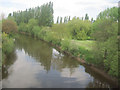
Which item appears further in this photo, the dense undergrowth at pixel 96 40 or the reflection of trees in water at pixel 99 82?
the dense undergrowth at pixel 96 40

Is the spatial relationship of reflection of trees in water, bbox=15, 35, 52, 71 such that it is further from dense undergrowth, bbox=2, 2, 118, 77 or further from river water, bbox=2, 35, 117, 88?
dense undergrowth, bbox=2, 2, 118, 77

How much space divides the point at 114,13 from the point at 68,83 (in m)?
12.8

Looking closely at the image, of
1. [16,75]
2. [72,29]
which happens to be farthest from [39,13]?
[16,75]

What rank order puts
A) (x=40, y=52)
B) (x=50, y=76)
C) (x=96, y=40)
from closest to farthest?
(x=50, y=76)
(x=96, y=40)
(x=40, y=52)

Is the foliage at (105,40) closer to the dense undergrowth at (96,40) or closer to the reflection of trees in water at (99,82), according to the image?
the dense undergrowth at (96,40)

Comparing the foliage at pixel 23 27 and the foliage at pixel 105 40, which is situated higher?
the foliage at pixel 23 27

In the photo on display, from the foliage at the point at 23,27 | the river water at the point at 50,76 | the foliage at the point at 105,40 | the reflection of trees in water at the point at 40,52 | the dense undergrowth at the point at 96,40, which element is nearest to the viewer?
the river water at the point at 50,76

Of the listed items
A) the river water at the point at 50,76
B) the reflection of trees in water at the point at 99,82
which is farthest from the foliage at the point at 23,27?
the reflection of trees in water at the point at 99,82

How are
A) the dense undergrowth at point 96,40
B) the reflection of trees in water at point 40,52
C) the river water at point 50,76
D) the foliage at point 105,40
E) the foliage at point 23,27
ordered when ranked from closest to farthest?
1. the river water at point 50,76
2. the dense undergrowth at point 96,40
3. the foliage at point 105,40
4. the reflection of trees in water at point 40,52
5. the foliage at point 23,27

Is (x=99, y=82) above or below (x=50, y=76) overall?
below

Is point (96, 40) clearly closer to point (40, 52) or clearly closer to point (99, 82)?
point (99, 82)

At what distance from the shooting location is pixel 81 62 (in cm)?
2128

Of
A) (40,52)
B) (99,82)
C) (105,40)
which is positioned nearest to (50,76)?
(99,82)

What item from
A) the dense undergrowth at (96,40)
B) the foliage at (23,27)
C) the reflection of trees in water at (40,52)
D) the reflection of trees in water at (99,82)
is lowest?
the reflection of trees in water at (99,82)
